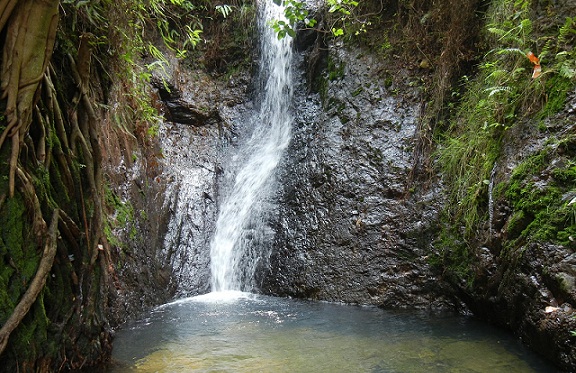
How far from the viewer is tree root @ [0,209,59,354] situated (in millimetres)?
2250

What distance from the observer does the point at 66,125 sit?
2.98m

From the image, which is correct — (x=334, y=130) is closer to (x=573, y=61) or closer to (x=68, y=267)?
(x=573, y=61)

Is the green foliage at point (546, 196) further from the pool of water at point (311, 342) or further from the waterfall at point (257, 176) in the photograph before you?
the waterfall at point (257, 176)

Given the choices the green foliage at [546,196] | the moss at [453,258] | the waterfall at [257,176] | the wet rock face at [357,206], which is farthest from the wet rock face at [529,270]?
the waterfall at [257,176]

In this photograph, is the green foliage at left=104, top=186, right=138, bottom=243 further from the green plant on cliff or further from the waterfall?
the green plant on cliff

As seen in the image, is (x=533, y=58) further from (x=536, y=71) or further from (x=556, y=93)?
(x=556, y=93)

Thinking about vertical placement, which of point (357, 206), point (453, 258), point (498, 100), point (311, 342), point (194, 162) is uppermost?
point (194, 162)

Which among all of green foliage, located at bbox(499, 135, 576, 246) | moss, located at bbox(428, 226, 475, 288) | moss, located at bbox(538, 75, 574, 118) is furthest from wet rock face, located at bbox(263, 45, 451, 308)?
moss, located at bbox(538, 75, 574, 118)

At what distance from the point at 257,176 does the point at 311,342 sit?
3767mm

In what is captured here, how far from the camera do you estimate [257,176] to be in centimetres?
710

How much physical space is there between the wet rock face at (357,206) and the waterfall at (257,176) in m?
0.36

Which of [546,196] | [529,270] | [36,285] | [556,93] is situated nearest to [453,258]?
[529,270]

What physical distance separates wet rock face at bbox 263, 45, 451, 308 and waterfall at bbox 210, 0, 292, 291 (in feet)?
1.18

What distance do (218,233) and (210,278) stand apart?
0.77 meters
